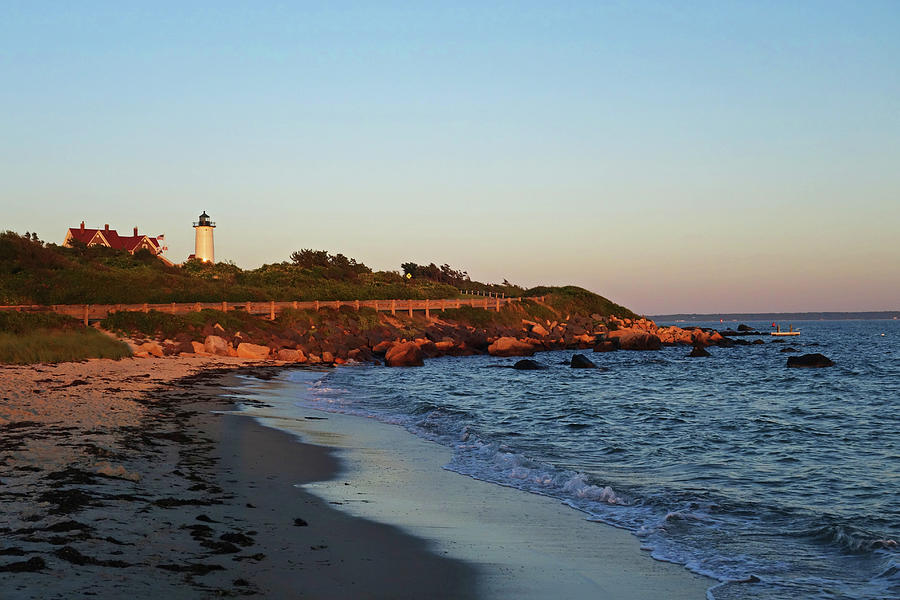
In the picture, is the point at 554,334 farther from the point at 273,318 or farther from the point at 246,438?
the point at 246,438

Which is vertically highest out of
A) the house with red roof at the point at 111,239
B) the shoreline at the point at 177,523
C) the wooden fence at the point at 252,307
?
the house with red roof at the point at 111,239

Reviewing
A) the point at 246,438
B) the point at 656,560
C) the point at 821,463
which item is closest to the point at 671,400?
the point at 821,463

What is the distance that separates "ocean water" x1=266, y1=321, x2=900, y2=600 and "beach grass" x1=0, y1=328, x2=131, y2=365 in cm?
866

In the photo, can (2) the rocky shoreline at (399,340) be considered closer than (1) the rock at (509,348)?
Yes

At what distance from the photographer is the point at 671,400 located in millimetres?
26266

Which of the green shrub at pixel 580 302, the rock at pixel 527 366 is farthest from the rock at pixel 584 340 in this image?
the rock at pixel 527 366

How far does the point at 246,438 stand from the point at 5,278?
114 ft

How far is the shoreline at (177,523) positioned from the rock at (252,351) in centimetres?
2421

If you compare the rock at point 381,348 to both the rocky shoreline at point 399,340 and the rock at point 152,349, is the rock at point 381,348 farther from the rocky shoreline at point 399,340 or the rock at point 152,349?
the rock at point 152,349

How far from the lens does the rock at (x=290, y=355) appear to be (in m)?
41.4

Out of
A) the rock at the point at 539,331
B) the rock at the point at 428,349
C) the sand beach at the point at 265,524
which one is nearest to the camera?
the sand beach at the point at 265,524

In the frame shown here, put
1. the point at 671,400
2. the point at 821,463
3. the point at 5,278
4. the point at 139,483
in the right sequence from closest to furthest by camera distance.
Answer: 1. the point at 139,483
2. the point at 821,463
3. the point at 671,400
4. the point at 5,278

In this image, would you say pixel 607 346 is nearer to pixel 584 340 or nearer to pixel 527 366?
pixel 584 340

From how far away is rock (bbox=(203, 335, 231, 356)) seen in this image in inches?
1512
